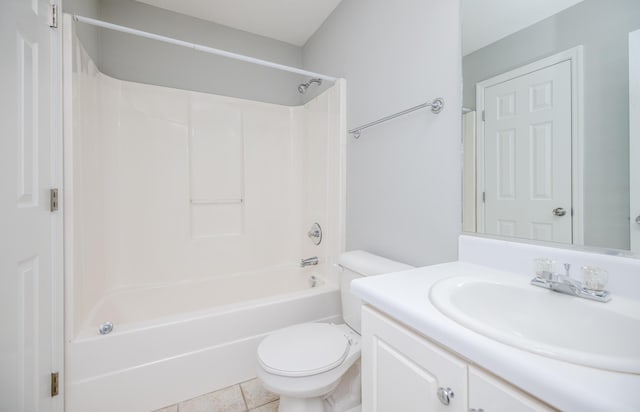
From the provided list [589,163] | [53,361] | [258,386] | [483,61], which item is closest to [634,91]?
[589,163]

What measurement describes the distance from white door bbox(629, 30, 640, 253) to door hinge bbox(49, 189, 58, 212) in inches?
80.6

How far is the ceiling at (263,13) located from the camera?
77.7 inches

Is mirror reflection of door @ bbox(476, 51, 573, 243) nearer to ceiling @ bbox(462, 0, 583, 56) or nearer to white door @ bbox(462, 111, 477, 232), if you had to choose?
white door @ bbox(462, 111, 477, 232)

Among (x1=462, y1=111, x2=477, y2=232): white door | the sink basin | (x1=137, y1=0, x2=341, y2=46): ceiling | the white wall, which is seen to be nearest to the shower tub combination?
the white wall

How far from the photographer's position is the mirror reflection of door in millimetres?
848

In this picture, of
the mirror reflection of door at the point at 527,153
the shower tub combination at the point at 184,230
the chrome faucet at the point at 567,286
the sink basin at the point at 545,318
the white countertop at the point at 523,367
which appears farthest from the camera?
the shower tub combination at the point at 184,230

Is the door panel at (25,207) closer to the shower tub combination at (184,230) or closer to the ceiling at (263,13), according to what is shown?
the shower tub combination at (184,230)

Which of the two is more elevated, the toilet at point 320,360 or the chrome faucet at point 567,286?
the chrome faucet at point 567,286

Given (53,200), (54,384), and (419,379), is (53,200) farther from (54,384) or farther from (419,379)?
(419,379)

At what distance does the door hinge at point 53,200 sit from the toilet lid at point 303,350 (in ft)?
3.58

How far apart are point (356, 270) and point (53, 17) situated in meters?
1.80

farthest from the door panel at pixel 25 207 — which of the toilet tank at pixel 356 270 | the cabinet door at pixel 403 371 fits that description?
the toilet tank at pixel 356 270

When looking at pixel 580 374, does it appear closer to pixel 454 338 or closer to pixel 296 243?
pixel 454 338

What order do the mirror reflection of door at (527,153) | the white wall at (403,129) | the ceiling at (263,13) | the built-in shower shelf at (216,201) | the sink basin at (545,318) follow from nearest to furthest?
the sink basin at (545,318)
the mirror reflection of door at (527,153)
the white wall at (403,129)
the ceiling at (263,13)
the built-in shower shelf at (216,201)
